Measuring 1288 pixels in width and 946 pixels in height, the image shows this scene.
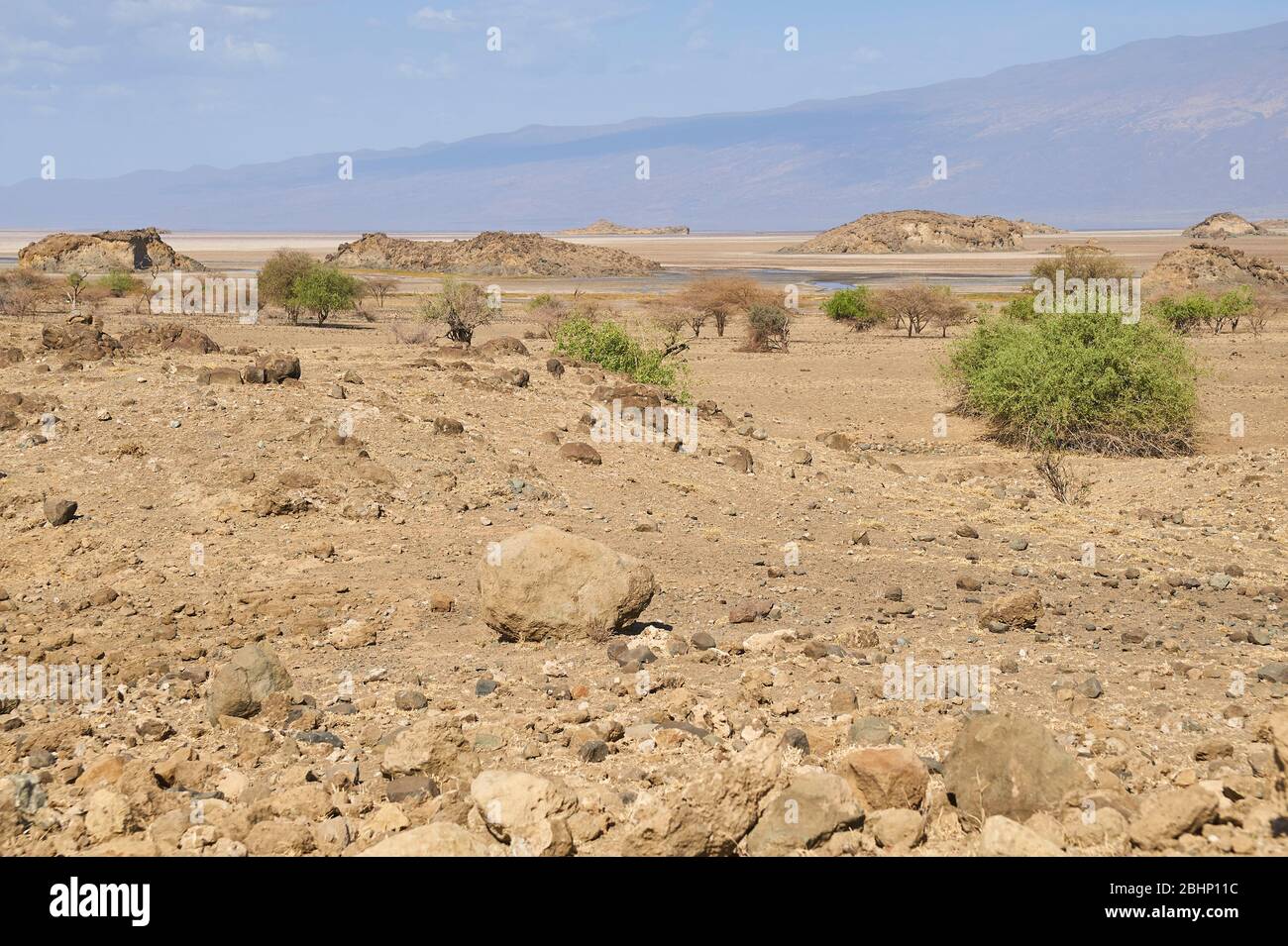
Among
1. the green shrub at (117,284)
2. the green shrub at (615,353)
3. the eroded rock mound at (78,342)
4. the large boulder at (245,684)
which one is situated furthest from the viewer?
the green shrub at (117,284)

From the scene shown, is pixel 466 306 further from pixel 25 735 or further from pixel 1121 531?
pixel 25 735

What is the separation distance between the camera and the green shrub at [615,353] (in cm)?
1953

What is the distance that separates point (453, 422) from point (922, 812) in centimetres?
912

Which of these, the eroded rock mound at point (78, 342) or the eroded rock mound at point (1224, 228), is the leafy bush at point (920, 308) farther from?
the eroded rock mound at point (1224, 228)

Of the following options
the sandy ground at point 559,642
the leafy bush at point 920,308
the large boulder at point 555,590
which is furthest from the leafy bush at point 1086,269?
the large boulder at point 555,590

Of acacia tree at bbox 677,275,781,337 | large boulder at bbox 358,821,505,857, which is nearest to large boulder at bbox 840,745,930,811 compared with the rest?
large boulder at bbox 358,821,505,857

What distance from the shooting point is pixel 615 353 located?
20.3 meters

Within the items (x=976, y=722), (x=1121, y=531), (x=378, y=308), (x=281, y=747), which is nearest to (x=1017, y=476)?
(x=1121, y=531)

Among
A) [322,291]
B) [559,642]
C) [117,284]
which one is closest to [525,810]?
[559,642]

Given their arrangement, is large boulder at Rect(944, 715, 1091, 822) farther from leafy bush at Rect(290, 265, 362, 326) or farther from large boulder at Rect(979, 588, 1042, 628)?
leafy bush at Rect(290, 265, 362, 326)

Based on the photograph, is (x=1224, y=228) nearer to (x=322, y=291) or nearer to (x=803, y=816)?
(x=322, y=291)

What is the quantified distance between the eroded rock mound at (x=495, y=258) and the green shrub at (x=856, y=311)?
56036 millimetres

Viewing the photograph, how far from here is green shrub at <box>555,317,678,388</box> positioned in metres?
19.5
